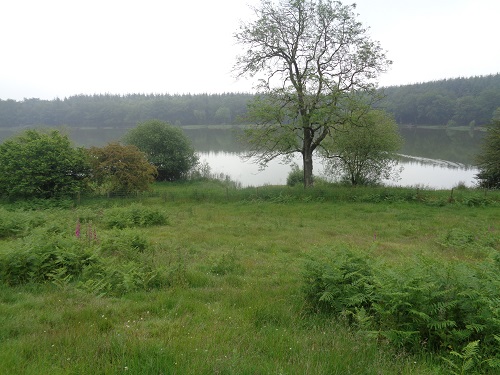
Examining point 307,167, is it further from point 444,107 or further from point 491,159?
point 444,107

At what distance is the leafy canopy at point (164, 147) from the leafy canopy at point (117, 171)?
8.27 m

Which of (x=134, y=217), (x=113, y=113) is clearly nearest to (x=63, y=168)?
(x=134, y=217)

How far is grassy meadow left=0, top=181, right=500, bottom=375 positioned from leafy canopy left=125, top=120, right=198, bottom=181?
1734 centimetres

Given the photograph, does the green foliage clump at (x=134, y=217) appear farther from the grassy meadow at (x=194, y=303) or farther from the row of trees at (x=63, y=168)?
the row of trees at (x=63, y=168)

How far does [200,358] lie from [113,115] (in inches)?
5497

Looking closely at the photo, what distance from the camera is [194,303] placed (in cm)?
536

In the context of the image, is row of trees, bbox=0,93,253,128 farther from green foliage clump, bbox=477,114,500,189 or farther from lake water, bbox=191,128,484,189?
green foliage clump, bbox=477,114,500,189

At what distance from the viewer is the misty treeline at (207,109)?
106 metres

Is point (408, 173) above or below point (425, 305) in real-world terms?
below

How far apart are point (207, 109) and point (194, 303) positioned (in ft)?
439

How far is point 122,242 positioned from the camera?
29.0 ft

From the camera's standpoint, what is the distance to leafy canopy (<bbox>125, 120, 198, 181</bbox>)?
3058cm

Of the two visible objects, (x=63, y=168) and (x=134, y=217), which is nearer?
(x=134, y=217)

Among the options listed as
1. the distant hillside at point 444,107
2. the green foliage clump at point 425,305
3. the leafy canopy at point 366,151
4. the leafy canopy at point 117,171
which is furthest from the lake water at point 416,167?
the distant hillside at point 444,107
